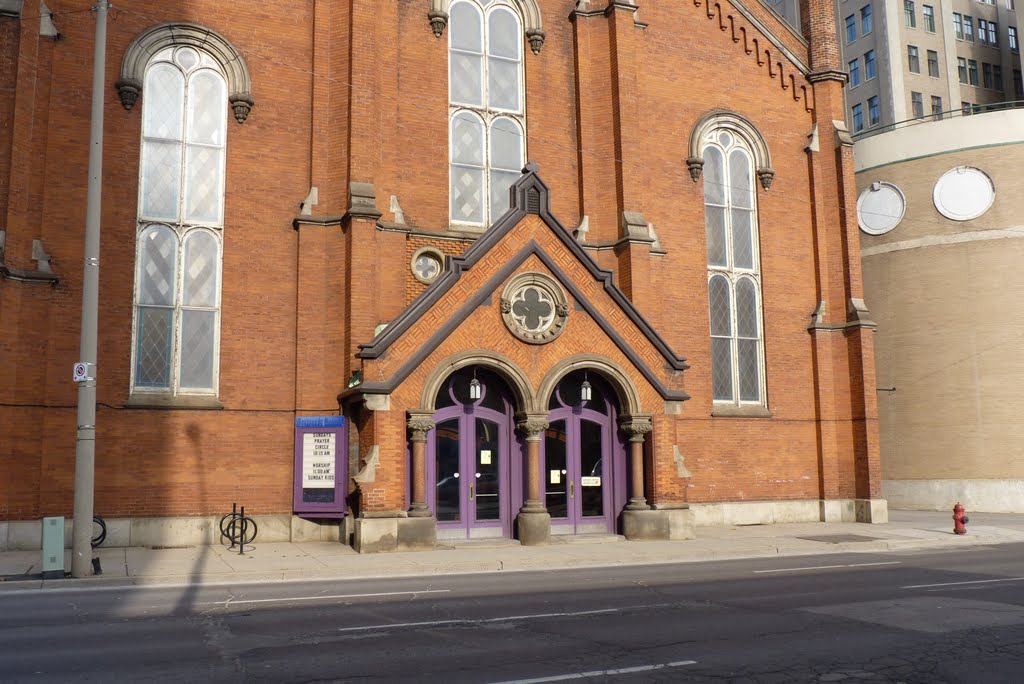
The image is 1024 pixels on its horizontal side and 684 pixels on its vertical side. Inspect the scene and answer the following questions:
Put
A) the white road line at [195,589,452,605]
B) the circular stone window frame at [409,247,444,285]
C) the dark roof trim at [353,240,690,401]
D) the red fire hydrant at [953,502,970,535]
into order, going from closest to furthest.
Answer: the white road line at [195,589,452,605]
the dark roof trim at [353,240,690,401]
the circular stone window frame at [409,247,444,285]
the red fire hydrant at [953,502,970,535]

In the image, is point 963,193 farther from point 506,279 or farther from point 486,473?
point 486,473

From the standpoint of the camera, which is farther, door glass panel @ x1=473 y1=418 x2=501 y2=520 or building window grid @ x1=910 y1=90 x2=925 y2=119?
building window grid @ x1=910 y1=90 x2=925 y2=119

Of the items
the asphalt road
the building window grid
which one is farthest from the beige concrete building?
the building window grid

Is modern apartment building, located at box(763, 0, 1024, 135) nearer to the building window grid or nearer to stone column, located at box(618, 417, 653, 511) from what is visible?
the building window grid

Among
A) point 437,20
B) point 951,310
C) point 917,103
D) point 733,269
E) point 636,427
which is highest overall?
point 917,103

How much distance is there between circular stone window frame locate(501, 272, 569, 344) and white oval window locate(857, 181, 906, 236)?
16352 millimetres

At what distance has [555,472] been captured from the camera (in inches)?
783

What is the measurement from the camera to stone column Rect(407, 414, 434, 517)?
1784cm

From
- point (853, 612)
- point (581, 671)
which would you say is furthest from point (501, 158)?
point (581, 671)

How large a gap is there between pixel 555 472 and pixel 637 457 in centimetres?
187

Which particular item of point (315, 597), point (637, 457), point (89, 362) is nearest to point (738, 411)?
point (637, 457)

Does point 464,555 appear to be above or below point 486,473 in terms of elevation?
below

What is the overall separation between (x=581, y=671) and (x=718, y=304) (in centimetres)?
1829

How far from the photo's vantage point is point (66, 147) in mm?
18672
